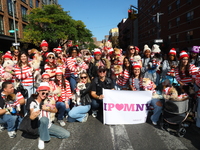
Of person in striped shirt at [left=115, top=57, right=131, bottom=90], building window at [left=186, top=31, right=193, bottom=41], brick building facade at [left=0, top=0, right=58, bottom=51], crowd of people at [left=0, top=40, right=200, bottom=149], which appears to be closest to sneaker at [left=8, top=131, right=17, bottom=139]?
crowd of people at [left=0, top=40, right=200, bottom=149]

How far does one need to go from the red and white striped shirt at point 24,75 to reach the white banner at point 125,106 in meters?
2.27

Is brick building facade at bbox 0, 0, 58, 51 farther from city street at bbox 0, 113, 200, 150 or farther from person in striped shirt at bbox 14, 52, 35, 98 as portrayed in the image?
city street at bbox 0, 113, 200, 150

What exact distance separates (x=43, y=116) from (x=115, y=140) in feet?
5.10

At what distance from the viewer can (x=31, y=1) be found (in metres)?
31.1

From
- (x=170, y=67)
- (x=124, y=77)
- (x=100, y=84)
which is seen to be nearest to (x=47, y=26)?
(x=124, y=77)

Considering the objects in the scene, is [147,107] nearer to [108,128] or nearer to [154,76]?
[108,128]

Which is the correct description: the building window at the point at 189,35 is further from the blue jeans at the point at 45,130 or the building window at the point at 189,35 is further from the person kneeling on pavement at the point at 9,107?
the person kneeling on pavement at the point at 9,107

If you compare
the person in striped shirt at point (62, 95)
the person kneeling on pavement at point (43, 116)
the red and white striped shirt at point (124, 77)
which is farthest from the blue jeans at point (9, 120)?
the red and white striped shirt at point (124, 77)

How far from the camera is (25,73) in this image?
4379 millimetres

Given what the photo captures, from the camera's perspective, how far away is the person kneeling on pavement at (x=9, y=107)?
3293 mm

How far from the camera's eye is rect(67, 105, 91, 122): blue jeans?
3973mm

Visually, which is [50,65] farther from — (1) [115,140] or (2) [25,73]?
(1) [115,140]

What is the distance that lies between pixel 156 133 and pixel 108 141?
1.14 m

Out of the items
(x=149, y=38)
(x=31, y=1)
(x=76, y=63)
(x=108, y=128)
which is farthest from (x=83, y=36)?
(x=108, y=128)
